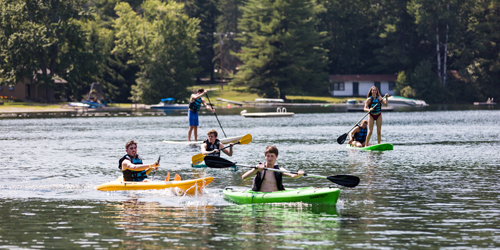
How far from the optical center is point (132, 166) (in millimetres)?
17766

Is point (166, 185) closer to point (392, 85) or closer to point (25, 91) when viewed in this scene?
point (25, 91)

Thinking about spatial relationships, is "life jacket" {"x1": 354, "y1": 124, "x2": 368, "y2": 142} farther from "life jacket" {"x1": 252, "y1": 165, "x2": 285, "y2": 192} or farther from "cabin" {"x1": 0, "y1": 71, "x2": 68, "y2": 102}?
"cabin" {"x1": 0, "y1": 71, "x2": 68, "y2": 102}

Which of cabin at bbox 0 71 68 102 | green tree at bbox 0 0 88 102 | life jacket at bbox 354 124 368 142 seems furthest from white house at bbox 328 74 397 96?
life jacket at bbox 354 124 368 142

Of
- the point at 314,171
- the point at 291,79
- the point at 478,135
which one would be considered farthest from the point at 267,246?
the point at 291,79

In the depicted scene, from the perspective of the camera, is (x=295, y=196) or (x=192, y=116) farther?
(x=192, y=116)

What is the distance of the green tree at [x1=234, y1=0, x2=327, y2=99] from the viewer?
348 ft

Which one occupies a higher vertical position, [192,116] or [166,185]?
[192,116]

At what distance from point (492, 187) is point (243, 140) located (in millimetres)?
8538

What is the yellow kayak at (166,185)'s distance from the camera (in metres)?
17.2

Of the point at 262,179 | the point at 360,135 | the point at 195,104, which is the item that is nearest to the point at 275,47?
the point at 195,104

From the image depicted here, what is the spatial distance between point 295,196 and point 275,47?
92.2 m

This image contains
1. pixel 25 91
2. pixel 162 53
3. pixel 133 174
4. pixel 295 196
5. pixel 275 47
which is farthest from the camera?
pixel 275 47

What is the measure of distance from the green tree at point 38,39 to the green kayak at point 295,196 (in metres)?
78.3

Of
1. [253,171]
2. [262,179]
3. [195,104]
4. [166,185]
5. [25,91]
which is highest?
[25,91]
